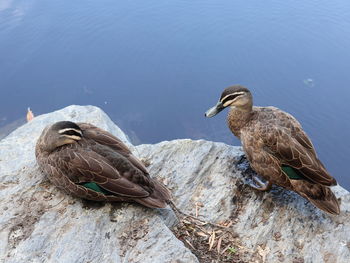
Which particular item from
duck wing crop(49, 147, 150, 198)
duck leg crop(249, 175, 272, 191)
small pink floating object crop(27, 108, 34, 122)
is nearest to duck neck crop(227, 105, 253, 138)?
duck leg crop(249, 175, 272, 191)

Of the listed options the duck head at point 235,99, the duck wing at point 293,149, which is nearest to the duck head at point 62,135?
the duck head at point 235,99

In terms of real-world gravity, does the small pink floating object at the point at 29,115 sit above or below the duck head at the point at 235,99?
below

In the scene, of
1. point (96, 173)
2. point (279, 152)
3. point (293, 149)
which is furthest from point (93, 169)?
point (293, 149)

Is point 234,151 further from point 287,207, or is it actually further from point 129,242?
point 129,242

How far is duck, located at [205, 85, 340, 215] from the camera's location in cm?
370

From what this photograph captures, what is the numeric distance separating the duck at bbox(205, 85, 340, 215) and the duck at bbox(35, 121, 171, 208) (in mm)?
988

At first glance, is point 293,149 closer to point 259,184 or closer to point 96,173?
point 259,184

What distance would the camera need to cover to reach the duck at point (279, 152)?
3.70 m

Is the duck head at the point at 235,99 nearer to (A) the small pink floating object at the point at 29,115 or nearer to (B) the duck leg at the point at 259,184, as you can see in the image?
(B) the duck leg at the point at 259,184

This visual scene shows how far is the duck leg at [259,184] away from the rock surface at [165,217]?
0.07 m

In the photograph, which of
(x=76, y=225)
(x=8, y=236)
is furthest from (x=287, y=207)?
(x=8, y=236)

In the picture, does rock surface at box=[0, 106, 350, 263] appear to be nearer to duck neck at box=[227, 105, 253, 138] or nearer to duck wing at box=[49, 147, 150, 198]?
duck wing at box=[49, 147, 150, 198]

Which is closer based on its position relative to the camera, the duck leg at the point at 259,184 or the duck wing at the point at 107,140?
the duck wing at the point at 107,140

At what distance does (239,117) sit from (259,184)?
0.71 metres
